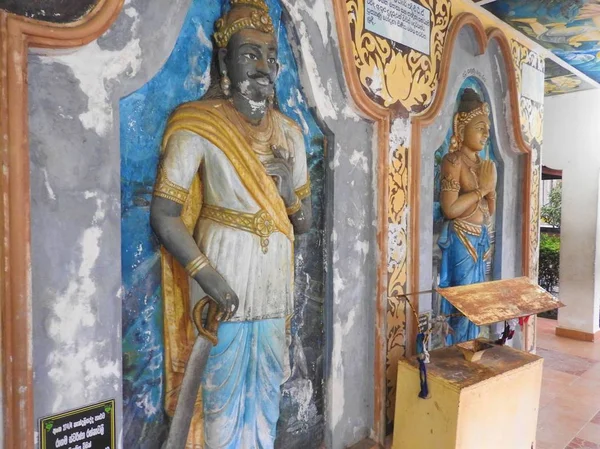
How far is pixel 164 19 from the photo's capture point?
173cm

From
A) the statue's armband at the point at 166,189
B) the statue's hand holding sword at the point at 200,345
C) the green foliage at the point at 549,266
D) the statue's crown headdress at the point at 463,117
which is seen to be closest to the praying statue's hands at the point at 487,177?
the statue's crown headdress at the point at 463,117

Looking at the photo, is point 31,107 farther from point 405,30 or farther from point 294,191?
point 405,30

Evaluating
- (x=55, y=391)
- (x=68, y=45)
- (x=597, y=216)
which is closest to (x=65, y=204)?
(x=68, y=45)

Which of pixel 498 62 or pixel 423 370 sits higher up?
pixel 498 62

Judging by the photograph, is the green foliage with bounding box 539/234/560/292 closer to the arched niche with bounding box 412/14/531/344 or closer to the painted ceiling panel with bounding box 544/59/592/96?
the painted ceiling panel with bounding box 544/59/592/96

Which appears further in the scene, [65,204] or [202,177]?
[202,177]

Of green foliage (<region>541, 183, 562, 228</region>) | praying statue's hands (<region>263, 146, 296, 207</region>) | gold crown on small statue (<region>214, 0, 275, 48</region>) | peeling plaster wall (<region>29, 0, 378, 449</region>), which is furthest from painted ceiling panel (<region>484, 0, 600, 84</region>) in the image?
green foliage (<region>541, 183, 562, 228</region>)

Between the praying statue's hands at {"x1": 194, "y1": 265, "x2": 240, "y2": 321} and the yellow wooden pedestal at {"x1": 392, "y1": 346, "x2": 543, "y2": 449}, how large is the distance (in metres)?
1.24

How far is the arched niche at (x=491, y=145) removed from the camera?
9.74ft

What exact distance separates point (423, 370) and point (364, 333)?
15.7 inches

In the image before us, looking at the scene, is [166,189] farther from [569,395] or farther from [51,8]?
[569,395]

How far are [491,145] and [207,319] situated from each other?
117 inches

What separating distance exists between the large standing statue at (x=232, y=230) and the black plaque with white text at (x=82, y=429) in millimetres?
272

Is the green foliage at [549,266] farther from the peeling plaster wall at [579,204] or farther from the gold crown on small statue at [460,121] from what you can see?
→ the gold crown on small statue at [460,121]
